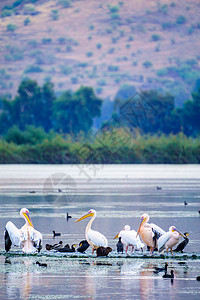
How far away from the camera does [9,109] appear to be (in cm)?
9825

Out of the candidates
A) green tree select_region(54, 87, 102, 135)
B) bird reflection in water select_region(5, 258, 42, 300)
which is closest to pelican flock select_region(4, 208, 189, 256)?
bird reflection in water select_region(5, 258, 42, 300)

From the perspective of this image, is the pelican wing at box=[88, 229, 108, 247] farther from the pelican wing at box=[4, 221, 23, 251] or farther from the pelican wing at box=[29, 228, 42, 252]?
the pelican wing at box=[4, 221, 23, 251]

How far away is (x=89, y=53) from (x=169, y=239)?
6770 inches

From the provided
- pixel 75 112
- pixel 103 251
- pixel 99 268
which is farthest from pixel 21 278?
pixel 75 112

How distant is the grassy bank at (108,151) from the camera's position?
197ft

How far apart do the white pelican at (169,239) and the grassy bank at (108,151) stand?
46934 mm

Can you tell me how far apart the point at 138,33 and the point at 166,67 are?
92.6 feet

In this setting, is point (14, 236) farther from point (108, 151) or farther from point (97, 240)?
point (108, 151)

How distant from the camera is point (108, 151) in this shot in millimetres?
60719

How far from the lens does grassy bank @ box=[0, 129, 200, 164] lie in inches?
2370

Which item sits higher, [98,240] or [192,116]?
[192,116]

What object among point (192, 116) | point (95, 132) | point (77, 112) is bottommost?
point (95, 132)

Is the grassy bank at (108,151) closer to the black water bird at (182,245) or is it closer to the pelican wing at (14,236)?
the black water bird at (182,245)

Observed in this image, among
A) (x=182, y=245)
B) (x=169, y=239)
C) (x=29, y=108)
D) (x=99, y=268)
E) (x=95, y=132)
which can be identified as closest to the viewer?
(x=99, y=268)
